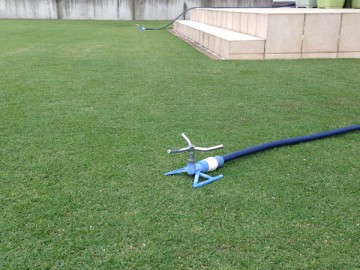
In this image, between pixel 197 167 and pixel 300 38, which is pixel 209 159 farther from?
pixel 300 38

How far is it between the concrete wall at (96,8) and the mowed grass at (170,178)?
1335 cm

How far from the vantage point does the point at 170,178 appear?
2.36 metres

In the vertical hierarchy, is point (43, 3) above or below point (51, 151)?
above

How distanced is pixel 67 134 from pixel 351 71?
4170mm

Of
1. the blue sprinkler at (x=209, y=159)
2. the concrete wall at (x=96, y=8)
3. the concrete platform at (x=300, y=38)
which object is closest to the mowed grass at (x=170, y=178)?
the blue sprinkler at (x=209, y=159)

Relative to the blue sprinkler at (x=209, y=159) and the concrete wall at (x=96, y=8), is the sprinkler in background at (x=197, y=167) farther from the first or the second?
the concrete wall at (x=96, y=8)

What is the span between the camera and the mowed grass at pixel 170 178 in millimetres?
1720

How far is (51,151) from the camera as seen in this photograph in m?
2.70

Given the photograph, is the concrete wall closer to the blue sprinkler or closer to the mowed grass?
the mowed grass

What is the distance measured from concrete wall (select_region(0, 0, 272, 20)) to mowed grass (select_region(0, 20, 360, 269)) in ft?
43.8

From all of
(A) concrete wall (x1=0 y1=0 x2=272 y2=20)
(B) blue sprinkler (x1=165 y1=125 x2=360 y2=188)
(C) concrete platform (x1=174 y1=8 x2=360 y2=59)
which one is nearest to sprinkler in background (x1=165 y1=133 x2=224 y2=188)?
(B) blue sprinkler (x1=165 y1=125 x2=360 y2=188)

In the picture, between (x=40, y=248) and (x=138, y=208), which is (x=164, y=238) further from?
(x=40, y=248)

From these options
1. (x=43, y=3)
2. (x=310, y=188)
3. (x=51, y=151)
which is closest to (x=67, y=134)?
(x=51, y=151)

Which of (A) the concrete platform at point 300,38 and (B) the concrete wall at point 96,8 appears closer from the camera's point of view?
(A) the concrete platform at point 300,38
